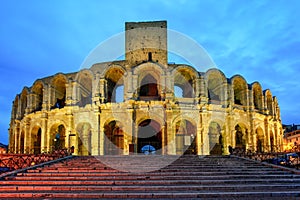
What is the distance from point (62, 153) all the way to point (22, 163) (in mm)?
3752

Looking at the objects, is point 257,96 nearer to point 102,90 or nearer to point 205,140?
point 205,140

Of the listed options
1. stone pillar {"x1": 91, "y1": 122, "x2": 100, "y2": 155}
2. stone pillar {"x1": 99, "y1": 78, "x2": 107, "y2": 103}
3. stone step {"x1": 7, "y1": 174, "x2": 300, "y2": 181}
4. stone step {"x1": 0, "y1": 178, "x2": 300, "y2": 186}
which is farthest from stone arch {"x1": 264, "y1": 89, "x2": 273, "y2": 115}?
stone step {"x1": 0, "y1": 178, "x2": 300, "y2": 186}

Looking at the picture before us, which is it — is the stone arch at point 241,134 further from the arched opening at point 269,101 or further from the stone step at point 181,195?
the stone step at point 181,195

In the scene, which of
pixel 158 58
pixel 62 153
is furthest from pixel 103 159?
pixel 158 58

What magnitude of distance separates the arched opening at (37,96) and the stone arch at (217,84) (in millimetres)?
17110

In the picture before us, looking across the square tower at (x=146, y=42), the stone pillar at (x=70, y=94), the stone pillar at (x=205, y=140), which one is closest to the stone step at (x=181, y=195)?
the stone pillar at (x=205, y=140)

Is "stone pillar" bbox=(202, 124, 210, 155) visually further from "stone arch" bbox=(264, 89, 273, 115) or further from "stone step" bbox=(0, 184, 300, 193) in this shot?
"stone step" bbox=(0, 184, 300, 193)

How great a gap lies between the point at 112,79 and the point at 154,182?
22.9 meters

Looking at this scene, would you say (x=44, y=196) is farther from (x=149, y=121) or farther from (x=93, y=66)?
→ (x=93, y=66)

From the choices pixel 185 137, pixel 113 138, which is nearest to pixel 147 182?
pixel 185 137

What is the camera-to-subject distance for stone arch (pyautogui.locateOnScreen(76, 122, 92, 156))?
101 ft

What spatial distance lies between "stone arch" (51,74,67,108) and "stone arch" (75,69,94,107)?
1516 mm

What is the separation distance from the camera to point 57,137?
109 feet

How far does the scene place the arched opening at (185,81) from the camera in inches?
1202
